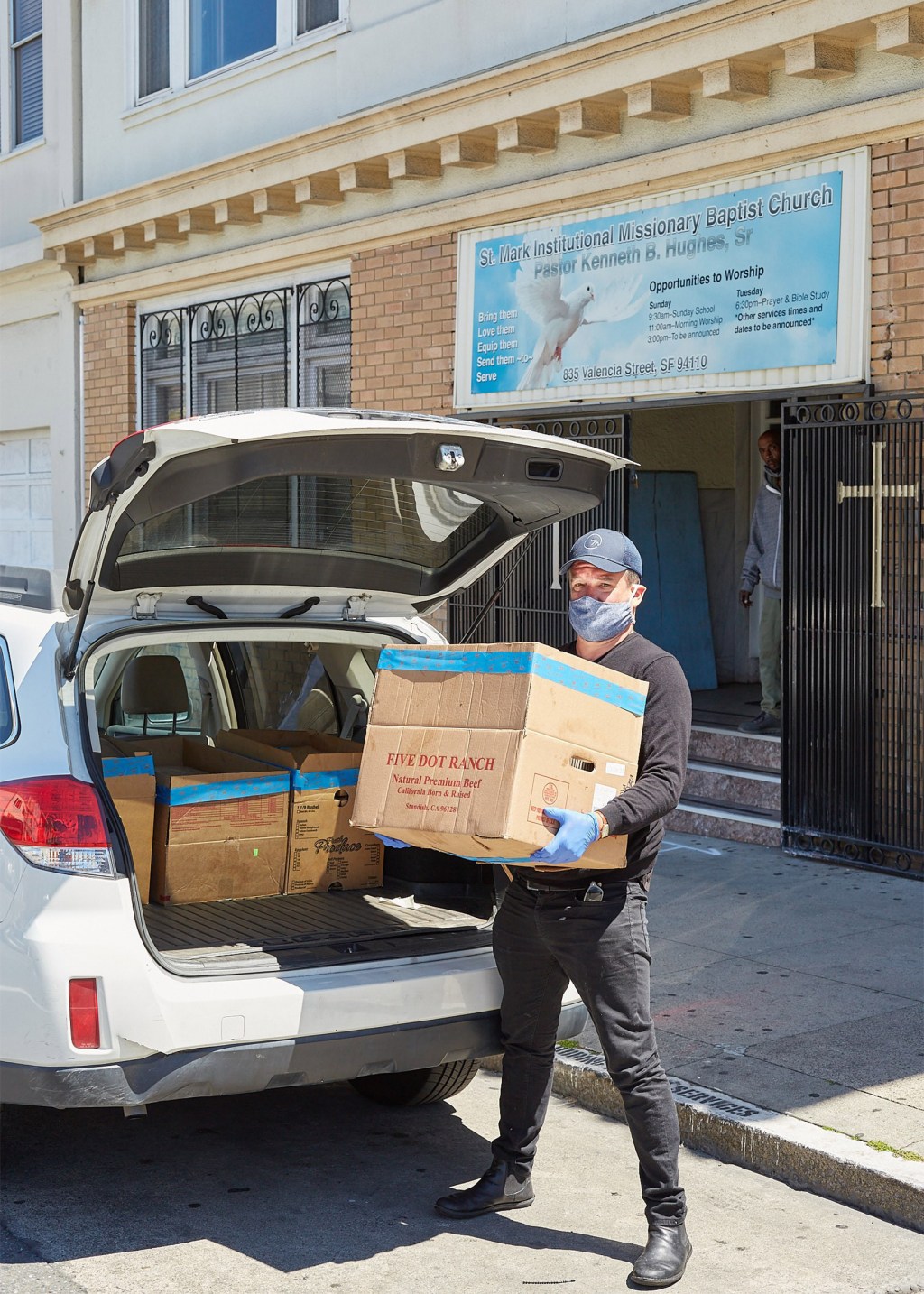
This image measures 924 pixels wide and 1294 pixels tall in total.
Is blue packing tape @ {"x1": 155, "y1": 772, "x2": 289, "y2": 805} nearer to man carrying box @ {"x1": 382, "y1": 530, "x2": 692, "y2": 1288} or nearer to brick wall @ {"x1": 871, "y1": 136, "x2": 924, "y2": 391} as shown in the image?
man carrying box @ {"x1": 382, "y1": 530, "x2": 692, "y2": 1288}

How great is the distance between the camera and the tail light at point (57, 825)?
3.97 m

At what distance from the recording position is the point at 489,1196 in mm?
4234

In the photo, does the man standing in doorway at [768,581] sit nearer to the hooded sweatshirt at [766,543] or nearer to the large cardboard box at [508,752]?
the hooded sweatshirt at [766,543]

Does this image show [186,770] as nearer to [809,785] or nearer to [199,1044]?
[199,1044]

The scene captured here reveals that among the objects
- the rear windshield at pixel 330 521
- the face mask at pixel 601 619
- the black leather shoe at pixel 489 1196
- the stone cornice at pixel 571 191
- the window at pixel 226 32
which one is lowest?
the black leather shoe at pixel 489 1196

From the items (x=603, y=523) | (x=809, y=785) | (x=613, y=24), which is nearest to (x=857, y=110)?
(x=613, y=24)

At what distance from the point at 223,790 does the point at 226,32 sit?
9.72 m

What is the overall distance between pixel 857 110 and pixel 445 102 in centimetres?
318

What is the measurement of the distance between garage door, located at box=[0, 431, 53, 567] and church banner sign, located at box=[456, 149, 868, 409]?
6.86 m

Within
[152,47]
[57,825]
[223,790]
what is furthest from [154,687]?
[152,47]

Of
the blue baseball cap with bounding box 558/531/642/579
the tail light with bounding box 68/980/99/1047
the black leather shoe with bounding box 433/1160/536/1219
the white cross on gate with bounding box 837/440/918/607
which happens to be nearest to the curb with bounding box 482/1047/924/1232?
the black leather shoe with bounding box 433/1160/536/1219

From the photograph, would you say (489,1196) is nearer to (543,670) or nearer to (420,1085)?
(420,1085)

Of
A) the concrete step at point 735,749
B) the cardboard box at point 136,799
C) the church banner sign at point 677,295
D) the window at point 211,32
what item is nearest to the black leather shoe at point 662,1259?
the cardboard box at point 136,799

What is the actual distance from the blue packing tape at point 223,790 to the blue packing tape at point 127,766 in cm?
11
